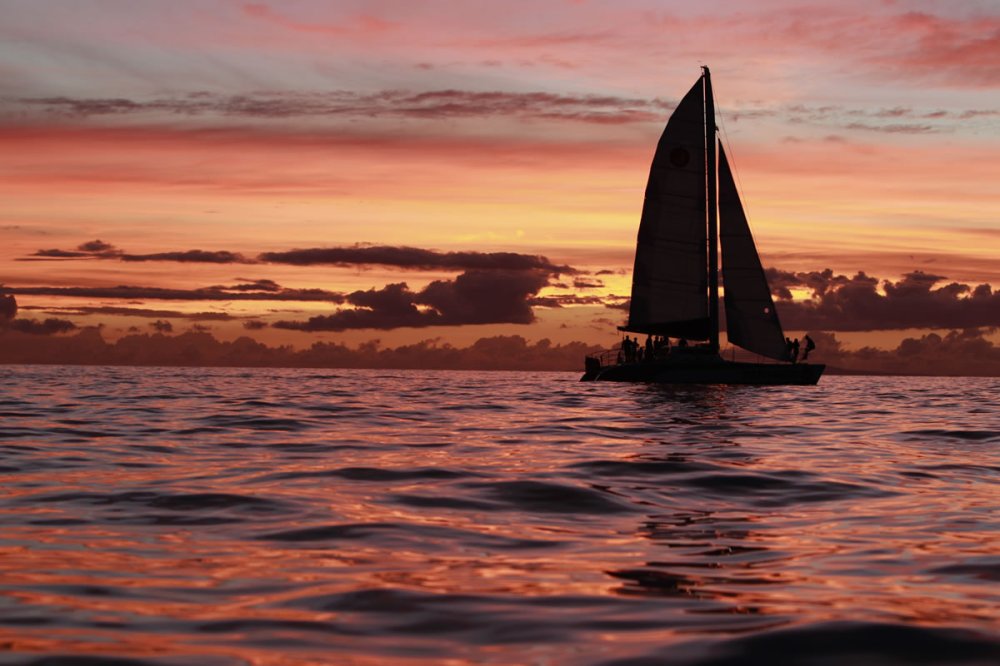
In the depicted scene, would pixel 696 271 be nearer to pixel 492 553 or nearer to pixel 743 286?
pixel 743 286

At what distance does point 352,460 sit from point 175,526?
24.7 ft

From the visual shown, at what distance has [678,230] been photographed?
6338cm

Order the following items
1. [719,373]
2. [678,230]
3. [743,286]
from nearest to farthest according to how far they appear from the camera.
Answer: [719,373] → [678,230] → [743,286]

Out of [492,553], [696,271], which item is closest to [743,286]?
[696,271]

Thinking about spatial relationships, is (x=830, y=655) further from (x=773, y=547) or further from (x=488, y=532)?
(x=488, y=532)

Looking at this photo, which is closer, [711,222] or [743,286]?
[711,222]

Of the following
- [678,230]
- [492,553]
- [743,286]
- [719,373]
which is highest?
[678,230]

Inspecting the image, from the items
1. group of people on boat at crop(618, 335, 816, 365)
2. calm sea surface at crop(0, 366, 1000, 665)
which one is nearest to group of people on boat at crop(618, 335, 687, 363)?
group of people on boat at crop(618, 335, 816, 365)

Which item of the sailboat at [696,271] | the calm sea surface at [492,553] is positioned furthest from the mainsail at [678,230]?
the calm sea surface at [492,553]

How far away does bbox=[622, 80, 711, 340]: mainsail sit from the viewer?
62.9 meters

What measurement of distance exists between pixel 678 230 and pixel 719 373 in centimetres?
922

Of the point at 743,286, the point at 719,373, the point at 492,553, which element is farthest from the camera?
the point at 743,286

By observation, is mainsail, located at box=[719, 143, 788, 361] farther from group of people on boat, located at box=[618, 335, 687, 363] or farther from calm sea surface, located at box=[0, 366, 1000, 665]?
calm sea surface, located at box=[0, 366, 1000, 665]

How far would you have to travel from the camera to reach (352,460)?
1862 cm
